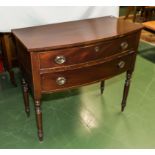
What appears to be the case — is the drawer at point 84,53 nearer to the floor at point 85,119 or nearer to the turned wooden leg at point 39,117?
the turned wooden leg at point 39,117

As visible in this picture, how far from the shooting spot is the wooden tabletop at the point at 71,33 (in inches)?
50.9

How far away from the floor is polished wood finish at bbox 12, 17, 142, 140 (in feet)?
0.67

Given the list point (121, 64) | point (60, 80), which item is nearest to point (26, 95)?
point (60, 80)

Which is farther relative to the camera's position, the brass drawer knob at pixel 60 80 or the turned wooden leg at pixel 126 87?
the turned wooden leg at pixel 126 87

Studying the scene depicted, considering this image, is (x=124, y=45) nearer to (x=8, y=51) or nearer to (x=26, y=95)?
(x=26, y=95)

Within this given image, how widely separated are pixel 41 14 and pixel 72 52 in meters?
0.53

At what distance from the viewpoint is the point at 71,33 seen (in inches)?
58.0

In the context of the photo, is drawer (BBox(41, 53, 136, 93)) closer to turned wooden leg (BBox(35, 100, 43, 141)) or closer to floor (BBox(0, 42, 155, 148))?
turned wooden leg (BBox(35, 100, 43, 141))

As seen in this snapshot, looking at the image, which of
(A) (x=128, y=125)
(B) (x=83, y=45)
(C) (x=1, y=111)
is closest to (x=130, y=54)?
(B) (x=83, y=45)

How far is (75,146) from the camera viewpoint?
1632mm

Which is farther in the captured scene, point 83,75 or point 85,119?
point 85,119

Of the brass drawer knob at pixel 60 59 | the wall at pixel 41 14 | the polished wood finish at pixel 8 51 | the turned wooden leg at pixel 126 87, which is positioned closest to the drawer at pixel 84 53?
the brass drawer knob at pixel 60 59

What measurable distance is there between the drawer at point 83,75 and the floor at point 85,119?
0.47 meters
